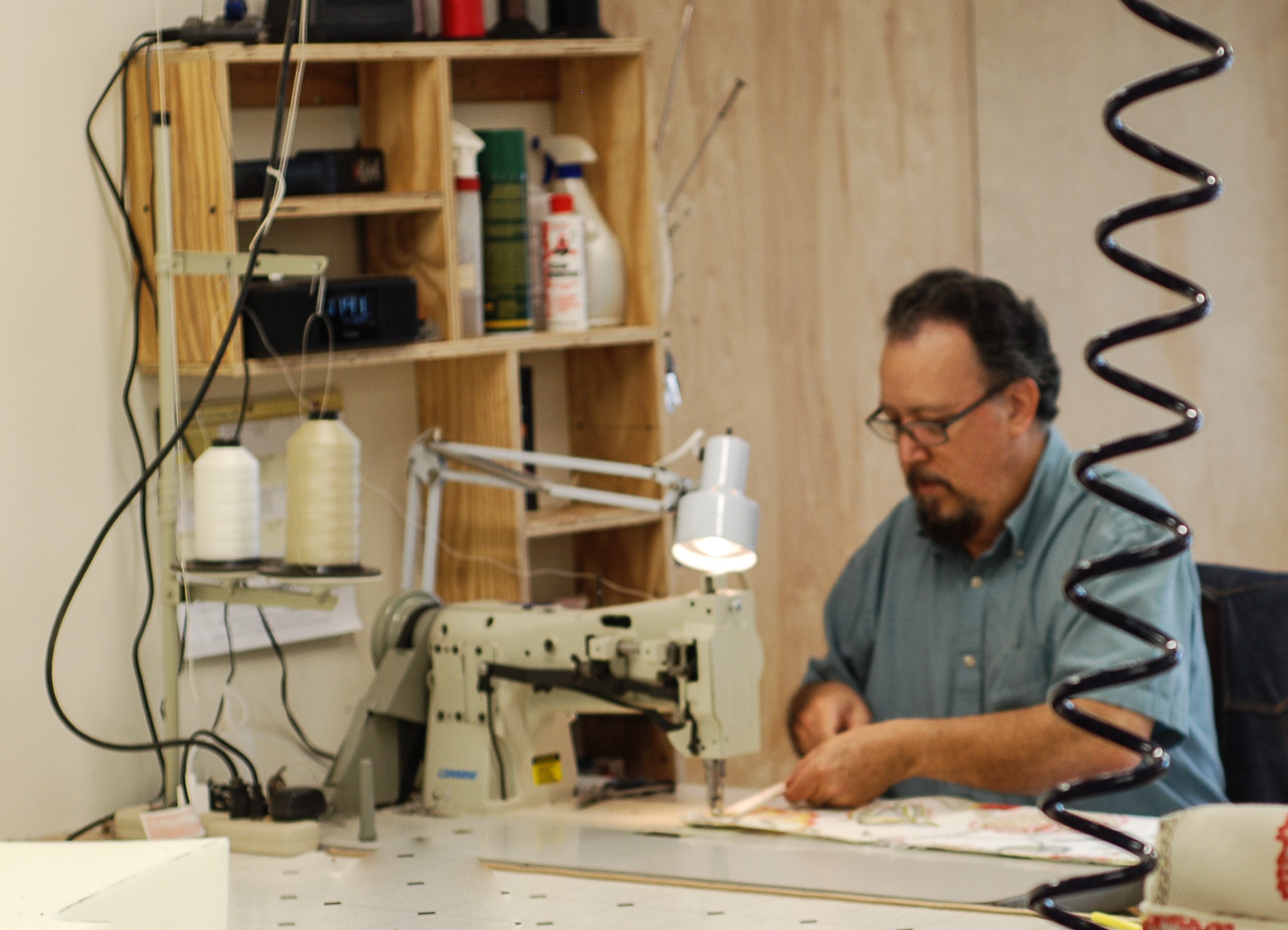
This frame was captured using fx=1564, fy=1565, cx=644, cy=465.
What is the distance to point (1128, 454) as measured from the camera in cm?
77

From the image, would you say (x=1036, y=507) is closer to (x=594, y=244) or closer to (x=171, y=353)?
(x=594, y=244)

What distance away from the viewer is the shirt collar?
8.27 ft

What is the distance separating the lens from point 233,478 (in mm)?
2037

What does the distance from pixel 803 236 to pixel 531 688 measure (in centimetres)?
135

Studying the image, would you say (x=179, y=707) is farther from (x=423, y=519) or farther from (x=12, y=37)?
(x=12, y=37)

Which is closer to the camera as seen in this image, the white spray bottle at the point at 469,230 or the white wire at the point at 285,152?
the white wire at the point at 285,152

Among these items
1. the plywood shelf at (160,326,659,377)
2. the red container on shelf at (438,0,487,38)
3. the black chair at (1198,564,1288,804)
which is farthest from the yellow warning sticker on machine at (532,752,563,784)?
the red container on shelf at (438,0,487,38)

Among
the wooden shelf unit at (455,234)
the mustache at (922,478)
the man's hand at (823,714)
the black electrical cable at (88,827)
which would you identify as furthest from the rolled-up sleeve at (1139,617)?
the black electrical cable at (88,827)

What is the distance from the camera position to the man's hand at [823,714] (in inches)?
101

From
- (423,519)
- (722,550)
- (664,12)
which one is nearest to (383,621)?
(423,519)

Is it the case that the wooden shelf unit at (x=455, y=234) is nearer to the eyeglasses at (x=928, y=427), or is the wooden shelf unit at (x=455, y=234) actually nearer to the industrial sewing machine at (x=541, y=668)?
the industrial sewing machine at (x=541, y=668)

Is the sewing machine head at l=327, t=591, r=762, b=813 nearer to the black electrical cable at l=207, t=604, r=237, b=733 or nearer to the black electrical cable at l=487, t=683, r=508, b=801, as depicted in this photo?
the black electrical cable at l=487, t=683, r=508, b=801

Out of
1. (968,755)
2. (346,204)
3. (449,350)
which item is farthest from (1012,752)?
(346,204)

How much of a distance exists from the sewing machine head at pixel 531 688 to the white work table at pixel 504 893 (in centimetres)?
11
